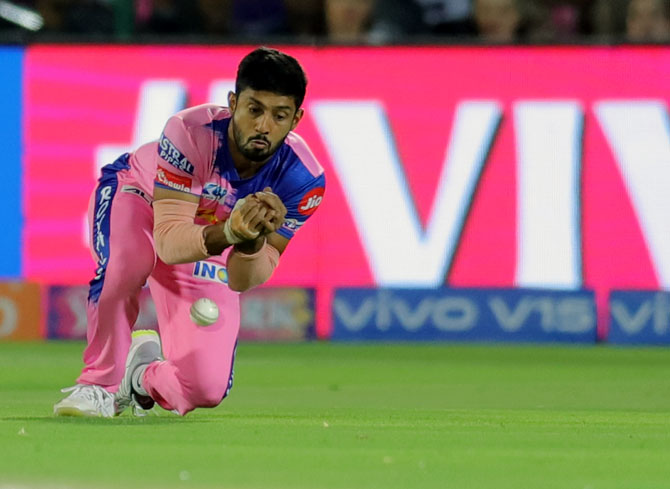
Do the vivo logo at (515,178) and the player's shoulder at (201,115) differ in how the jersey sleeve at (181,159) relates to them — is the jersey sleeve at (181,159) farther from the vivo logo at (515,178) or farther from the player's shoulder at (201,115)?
the vivo logo at (515,178)

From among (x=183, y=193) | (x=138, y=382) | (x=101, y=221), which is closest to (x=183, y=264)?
(x=101, y=221)

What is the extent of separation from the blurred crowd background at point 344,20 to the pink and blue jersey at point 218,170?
5746 mm

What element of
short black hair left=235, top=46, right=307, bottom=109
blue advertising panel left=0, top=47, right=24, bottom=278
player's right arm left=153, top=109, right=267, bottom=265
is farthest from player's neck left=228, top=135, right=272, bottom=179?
blue advertising panel left=0, top=47, right=24, bottom=278

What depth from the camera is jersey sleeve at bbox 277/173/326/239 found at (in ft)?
23.2

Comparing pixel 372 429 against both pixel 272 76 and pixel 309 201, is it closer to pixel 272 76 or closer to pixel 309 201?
pixel 309 201

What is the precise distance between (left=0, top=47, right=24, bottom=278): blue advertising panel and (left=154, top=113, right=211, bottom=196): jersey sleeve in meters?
6.15

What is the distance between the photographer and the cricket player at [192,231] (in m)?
6.59

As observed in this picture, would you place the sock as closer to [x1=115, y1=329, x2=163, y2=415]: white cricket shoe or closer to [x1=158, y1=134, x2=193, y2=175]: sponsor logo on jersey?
[x1=115, y1=329, x2=163, y2=415]: white cricket shoe

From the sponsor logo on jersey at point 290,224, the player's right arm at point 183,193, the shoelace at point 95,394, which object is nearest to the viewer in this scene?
the player's right arm at point 183,193

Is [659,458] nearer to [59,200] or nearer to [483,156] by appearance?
[483,156]

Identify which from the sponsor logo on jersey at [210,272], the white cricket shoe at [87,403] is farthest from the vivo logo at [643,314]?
the white cricket shoe at [87,403]

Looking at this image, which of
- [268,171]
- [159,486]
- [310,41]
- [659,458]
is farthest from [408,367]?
[159,486]

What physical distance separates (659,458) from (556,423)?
147 cm

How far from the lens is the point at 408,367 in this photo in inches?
424
